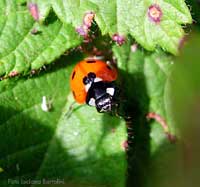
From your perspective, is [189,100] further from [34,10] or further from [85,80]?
[85,80]

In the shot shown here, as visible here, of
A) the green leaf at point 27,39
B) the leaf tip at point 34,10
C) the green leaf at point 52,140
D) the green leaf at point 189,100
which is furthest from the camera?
the green leaf at point 52,140

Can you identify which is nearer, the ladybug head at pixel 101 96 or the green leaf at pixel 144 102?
the ladybug head at pixel 101 96

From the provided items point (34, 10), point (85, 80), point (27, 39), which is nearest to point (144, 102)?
point (85, 80)

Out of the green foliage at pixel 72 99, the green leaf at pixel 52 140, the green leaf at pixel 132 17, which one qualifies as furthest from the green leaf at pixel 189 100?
the green leaf at pixel 52 140

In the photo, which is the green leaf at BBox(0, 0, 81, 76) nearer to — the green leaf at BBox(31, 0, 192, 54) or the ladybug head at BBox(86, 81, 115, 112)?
the green leaf at BBox(31, 0, 192, 54)

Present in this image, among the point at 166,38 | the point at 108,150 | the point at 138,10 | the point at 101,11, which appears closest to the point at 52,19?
the point at 101,11

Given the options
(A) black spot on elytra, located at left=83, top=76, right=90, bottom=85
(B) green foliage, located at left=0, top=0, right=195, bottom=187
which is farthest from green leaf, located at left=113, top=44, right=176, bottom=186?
(A) black spot on elytra, located at left=83, top=76, right=90, bottom=85

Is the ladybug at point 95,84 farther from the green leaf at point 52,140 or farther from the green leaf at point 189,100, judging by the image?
the green leaf at point 189,100
